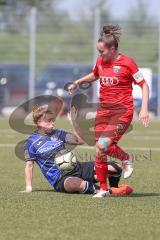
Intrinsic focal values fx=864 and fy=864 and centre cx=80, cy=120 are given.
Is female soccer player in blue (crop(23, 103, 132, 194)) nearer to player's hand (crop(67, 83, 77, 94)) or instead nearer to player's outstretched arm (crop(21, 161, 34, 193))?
player's outstretched arm (crop(21, 161, 34, 193))

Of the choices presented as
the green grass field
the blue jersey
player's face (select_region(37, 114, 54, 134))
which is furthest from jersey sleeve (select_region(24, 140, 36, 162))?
the green grass field

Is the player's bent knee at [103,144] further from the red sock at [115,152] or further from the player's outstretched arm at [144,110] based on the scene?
the player's outstretched arm at [144,110]

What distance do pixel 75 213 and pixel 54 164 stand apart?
1845mm

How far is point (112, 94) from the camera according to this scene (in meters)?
9.62

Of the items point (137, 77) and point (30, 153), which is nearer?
point (137, 77)

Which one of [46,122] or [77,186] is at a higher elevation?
[46,122]

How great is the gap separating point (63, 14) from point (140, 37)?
3.91 metres

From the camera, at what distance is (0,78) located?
31688mm

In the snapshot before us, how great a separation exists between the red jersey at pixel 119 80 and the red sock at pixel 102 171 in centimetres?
67

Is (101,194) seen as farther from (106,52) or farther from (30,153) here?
(106,52)

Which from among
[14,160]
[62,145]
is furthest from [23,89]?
[62,145]

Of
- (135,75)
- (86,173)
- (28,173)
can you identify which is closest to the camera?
(135,75)

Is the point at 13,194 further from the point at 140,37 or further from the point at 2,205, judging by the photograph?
the point at 140,37

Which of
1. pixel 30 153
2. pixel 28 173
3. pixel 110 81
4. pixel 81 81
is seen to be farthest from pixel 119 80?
pixel 28 173
